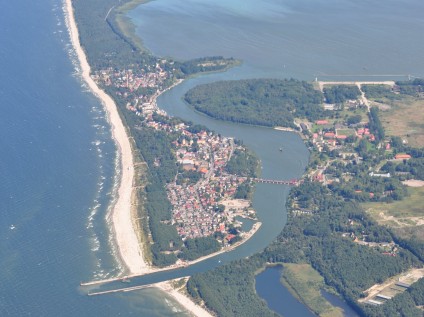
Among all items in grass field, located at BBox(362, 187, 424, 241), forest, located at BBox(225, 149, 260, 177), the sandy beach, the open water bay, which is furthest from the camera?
the open water bay

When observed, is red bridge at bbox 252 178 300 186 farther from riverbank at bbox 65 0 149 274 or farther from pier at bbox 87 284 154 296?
pier at bbox 87 284 154 296

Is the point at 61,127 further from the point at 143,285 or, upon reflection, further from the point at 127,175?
the point at 143,285

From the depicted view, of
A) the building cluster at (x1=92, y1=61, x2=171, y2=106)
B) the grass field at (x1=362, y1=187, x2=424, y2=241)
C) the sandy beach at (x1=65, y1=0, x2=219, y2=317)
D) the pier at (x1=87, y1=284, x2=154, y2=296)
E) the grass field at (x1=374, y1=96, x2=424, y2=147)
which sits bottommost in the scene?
the pier at (x1=87, y1=284, x2=154, y2=296)

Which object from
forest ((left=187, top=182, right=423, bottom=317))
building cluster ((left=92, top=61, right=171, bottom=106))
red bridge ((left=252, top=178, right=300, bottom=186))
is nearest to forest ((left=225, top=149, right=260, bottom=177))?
red bridge ((left=252, top=178, right=300, bottom=186))

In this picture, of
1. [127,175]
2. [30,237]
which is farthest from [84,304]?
[127,175]

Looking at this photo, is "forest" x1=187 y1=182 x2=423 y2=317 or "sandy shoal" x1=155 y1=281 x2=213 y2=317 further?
"forest" x1=187 y1=182 x2=423 y2=317

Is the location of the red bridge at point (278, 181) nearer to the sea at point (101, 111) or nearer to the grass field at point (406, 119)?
the sea at point (101, 111)
